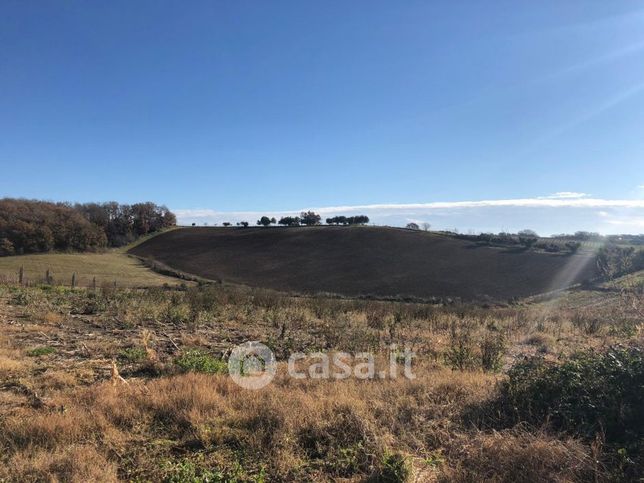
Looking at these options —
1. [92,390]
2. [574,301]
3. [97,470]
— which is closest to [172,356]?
[92,390]

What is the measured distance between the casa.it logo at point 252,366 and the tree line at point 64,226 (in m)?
65.3

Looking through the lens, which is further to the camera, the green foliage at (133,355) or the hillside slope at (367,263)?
the hillside slope at (367,263)

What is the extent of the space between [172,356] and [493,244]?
60187 mm

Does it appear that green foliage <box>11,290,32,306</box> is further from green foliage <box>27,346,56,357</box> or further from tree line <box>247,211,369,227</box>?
tree line <box>247,211,369,227</box>

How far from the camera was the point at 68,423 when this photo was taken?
13.5 feet

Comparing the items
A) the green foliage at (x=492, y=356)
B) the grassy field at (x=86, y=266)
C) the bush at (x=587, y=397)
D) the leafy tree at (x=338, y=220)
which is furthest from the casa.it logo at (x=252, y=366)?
the leafy tree at (x=338, y=220)

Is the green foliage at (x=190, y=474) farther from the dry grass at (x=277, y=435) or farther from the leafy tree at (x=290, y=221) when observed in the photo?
the leafy tree at (x=290, y=221)

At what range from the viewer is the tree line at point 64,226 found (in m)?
61.0

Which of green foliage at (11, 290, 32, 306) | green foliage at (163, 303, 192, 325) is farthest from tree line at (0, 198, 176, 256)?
green foliage at (163, 303, 192, 325)

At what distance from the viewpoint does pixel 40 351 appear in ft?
23.7

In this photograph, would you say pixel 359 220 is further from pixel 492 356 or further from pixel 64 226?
pixel 492 356

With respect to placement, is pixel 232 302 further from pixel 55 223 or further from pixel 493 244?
pixel 55 223

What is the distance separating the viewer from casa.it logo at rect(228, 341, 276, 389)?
19.0ft

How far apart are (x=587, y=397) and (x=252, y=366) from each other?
14.6 feet
